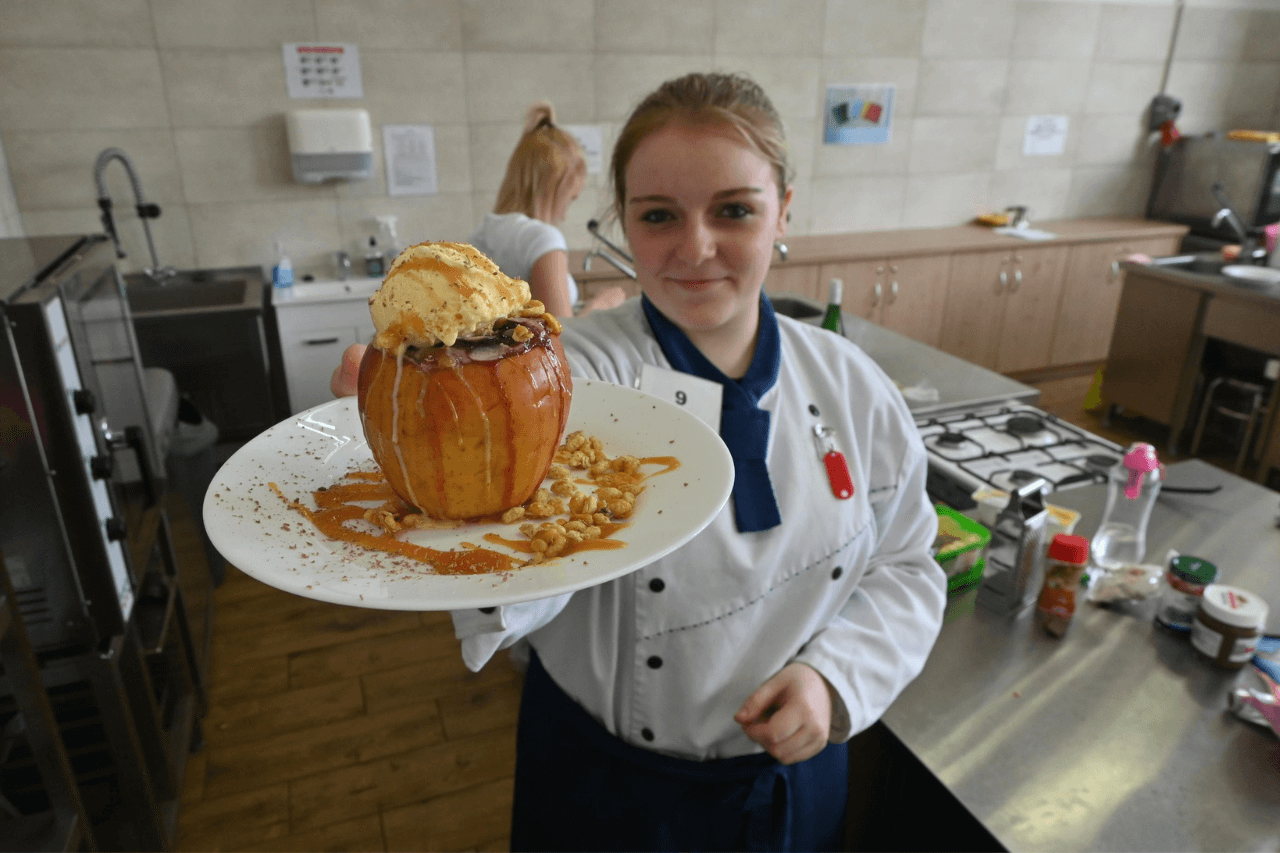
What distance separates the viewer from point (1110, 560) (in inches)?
59.4

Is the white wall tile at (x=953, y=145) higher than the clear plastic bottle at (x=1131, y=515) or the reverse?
higher

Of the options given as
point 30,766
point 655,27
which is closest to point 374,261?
point 655,27

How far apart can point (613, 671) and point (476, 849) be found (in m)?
1.10

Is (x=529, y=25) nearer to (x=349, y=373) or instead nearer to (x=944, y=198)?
(x=944, y=198)

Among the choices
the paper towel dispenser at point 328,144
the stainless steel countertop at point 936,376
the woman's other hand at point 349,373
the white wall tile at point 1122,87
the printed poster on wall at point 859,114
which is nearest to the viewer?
the woman's other hand at point 349,373

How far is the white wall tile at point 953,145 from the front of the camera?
14.9 feet

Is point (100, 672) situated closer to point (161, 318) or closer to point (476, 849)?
point (476, 849)

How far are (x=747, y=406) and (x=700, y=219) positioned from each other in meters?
0.25

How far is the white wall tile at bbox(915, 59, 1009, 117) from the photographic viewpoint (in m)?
4.45

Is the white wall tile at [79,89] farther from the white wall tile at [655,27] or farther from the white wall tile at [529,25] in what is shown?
the white wall tile at [655,27]

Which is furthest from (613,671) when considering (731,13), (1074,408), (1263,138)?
(1263,138)

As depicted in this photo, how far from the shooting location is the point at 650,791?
1.08m

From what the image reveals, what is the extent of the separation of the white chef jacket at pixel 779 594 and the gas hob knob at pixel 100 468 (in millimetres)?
929

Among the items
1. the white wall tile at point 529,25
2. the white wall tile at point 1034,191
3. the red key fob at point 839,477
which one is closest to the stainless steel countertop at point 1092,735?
the red key fob at point 839,477
